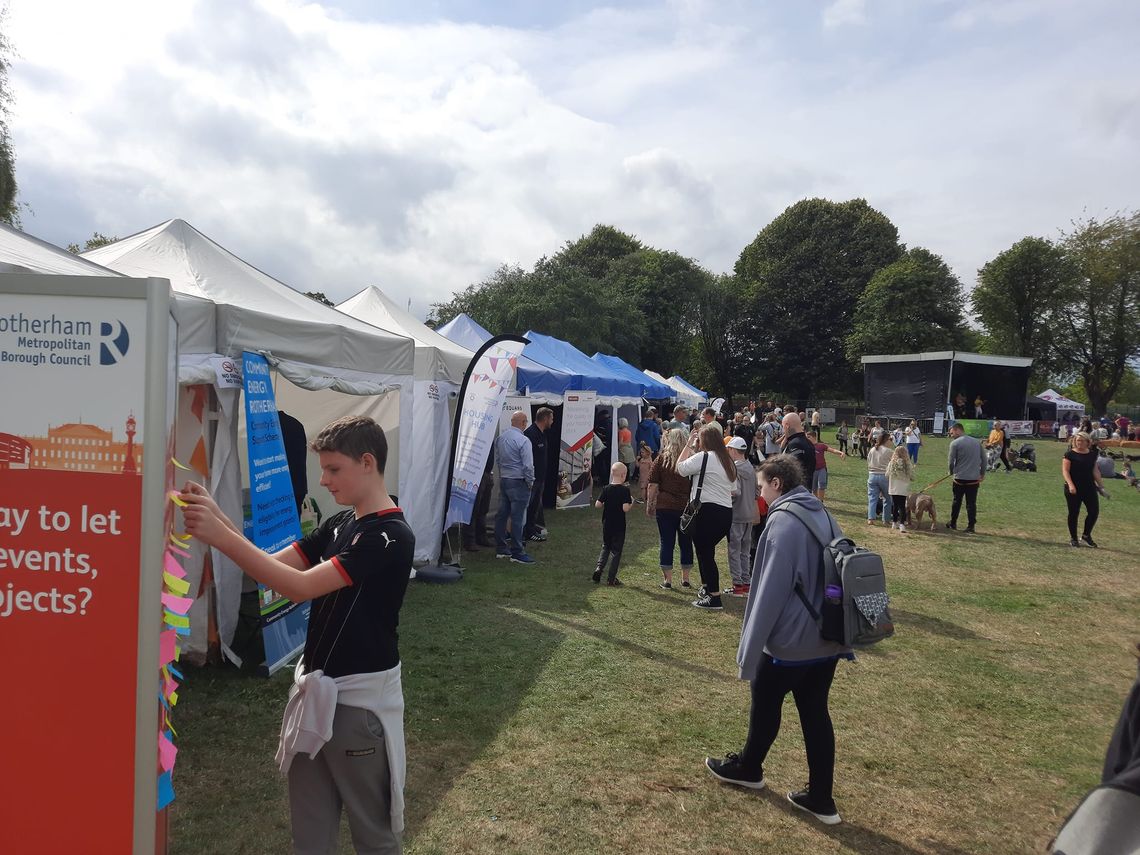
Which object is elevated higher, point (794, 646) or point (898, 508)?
point (794, 646)

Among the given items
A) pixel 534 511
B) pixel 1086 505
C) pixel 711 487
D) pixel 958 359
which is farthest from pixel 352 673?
pixel 958 359

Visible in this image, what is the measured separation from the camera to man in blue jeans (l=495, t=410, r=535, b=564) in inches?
344

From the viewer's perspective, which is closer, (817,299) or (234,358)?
(234,358)

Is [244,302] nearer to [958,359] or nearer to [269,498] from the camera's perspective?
[269,498]

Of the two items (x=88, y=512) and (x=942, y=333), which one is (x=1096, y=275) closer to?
(x=942, y=333)

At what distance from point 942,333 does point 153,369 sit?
47460 millimetres

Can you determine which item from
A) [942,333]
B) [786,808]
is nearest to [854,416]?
[942,333]

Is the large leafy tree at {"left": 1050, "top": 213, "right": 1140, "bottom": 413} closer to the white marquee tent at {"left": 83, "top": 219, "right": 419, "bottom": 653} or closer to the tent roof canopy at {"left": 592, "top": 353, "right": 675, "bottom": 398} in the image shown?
the tent roof canopy at {"left": 592, "top": 353, "right": 675, "bottom": 398}

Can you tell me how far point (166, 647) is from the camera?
6.63 ft

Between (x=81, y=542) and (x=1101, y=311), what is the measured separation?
173 feet

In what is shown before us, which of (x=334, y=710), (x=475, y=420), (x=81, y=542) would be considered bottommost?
(x=334, y=710)

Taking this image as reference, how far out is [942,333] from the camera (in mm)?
43125

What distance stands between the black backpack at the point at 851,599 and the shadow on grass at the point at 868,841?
91 centimetres

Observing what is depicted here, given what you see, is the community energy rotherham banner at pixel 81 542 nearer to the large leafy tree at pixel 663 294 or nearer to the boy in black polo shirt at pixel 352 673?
the boy in black polo shirt at pixel 352 673
